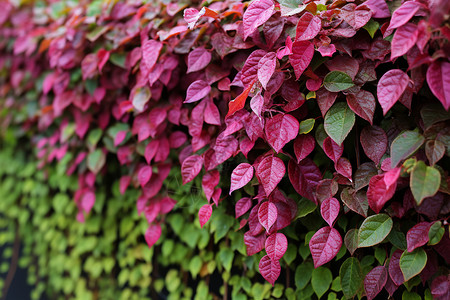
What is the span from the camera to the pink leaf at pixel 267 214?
3.42 feet

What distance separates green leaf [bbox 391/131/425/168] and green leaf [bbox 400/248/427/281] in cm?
24

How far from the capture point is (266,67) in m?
0.99

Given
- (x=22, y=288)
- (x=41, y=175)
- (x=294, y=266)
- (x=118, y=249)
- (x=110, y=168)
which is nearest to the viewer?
(x=294, y=266)

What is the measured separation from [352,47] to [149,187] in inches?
33.9

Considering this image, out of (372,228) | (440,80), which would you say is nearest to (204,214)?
(372,228)

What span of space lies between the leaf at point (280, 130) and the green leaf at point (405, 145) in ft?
0.79

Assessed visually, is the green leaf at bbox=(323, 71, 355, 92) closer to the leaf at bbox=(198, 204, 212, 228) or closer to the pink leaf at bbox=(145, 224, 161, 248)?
the leaf at bbox=(198, 204, 212, 228)

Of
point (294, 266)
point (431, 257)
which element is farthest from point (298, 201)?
point (431, 257)

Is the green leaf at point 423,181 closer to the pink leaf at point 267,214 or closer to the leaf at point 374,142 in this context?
the leaf at point 374,142

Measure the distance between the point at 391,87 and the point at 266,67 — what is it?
0.99 ft

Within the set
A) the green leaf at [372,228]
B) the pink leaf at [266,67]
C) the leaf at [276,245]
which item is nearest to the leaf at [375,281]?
the green leaf at [372,228]

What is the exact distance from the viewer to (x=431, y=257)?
97 cm

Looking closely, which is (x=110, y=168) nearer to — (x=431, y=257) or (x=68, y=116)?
(x=68, y=116)

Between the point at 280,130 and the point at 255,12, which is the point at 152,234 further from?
the point at 255,12
